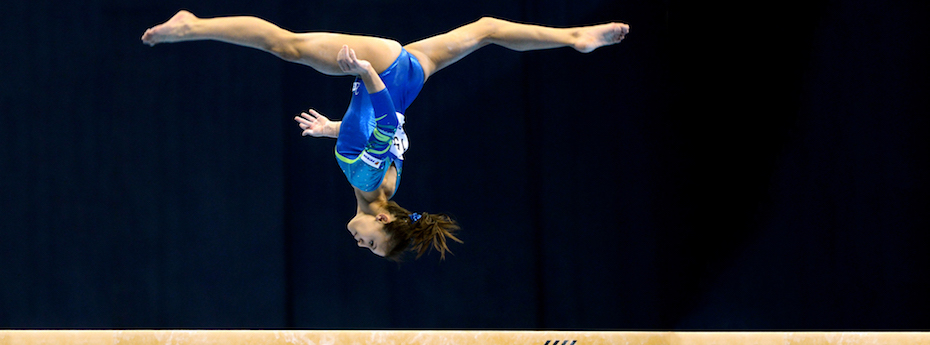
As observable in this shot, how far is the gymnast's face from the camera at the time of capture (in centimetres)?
242

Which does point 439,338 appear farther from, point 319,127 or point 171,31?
point 171,31

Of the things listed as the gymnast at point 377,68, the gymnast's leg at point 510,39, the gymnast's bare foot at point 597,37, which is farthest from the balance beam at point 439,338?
the gymnast's bare foot at point 597,37

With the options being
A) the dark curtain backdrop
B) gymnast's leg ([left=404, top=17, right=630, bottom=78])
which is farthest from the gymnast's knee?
the dark curtain backdrop

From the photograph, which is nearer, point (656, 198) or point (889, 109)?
point (889, 109)

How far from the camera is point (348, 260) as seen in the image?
11.4 feet

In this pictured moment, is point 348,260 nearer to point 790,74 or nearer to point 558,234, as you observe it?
point 558,234

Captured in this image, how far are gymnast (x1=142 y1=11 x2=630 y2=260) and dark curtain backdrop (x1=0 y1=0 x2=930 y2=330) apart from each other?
1.01 metres

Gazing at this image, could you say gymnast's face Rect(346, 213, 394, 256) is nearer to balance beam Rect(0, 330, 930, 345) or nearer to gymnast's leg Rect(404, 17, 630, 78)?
gymnast's leg Rect(404, 17, 630, 78)

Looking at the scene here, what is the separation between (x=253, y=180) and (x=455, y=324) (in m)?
1.22

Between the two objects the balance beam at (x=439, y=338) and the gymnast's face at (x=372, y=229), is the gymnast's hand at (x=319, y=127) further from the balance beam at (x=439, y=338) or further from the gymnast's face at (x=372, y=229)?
the balance beam at (x=439, y=338)

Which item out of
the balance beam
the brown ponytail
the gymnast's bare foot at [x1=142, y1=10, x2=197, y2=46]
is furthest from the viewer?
the balance beam

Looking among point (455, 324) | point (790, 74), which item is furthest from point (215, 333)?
point (790, 74)

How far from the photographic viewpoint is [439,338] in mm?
3230

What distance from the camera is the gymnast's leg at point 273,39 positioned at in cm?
208
